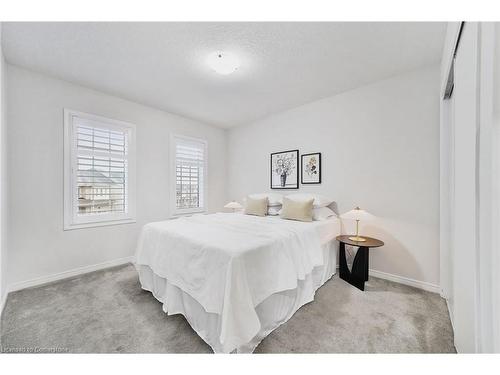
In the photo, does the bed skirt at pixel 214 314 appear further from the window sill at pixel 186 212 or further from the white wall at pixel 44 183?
the window sill at pixel 186 212

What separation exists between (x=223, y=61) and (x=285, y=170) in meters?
1.99

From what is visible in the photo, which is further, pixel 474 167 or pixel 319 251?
pixel 319 251

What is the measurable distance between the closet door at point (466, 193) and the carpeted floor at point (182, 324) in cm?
41

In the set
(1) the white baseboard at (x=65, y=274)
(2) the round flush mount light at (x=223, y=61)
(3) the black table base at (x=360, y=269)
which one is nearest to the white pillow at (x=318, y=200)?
(3) the black table base at (x=360, y=269)

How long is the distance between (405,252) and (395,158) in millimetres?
1133

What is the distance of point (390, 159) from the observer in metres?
2.51

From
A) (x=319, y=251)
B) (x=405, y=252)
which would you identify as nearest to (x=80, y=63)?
(x=319, y=251)

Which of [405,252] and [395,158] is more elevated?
[395,158]

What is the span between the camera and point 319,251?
88.2 inches

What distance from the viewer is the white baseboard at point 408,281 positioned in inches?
87.6

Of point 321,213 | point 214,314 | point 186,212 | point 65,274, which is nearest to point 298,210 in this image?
point 321,213

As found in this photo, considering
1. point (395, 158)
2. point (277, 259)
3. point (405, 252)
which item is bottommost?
point (405, 252)

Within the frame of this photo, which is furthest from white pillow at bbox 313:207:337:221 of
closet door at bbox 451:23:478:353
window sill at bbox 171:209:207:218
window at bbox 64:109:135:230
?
window at bbox 64:109:135:230

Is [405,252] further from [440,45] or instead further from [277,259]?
[440,45]
